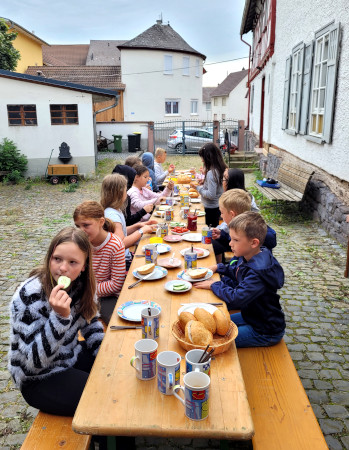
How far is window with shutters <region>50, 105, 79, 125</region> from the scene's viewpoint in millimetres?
15047

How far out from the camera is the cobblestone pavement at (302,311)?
9.80 feet

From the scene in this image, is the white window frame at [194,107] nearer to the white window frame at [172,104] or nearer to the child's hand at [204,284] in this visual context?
the white window frame at [172,104]

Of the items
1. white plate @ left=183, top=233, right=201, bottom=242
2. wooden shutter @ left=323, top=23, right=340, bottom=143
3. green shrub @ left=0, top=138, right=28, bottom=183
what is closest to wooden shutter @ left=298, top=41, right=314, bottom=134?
wooden shutter @ left=323, top=23, right=340, bottom=143

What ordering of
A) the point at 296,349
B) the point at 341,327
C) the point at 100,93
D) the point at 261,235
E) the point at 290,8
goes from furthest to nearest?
the point at 100,93
the point at 290,8
the point at 341,327
the point at 296,349
the point at 261,235

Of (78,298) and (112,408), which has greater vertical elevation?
(78,298)

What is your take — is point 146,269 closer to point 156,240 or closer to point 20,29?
point 156,240

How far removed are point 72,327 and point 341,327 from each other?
123 inches

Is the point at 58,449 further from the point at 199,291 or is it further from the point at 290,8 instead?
the point at 290,8

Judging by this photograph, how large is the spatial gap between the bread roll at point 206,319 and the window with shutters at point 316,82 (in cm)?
588

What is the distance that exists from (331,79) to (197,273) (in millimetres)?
5529

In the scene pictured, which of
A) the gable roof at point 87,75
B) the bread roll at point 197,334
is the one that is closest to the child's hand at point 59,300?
the bread roll at point 197,334

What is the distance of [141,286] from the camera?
310cm

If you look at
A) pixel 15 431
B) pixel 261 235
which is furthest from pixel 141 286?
pixel 15 431

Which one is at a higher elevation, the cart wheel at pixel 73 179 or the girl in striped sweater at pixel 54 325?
the girl in striped sweater at pixel 54 325
